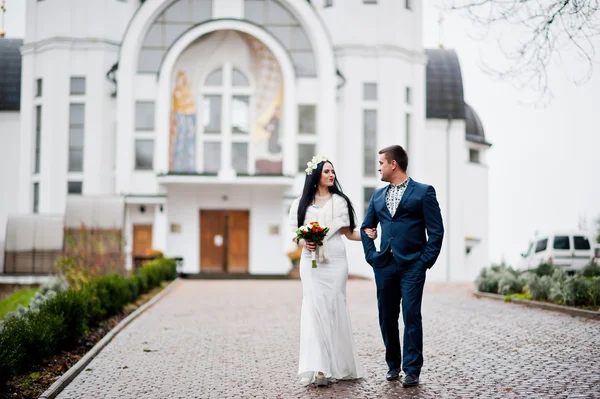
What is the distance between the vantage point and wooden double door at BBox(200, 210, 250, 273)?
36.5 metres

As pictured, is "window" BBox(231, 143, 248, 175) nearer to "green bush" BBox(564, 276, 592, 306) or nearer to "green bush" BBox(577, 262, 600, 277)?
"green bush" BBox(577, 262, 600, 277)

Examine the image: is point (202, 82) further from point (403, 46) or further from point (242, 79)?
point (403, 46)

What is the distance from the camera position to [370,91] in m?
37.8

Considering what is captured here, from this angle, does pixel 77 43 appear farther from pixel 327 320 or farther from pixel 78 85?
pixel 327 320

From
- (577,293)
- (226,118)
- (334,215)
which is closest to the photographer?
(334,215)

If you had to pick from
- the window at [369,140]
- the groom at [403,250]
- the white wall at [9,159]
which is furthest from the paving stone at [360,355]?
the white wall at [9,159]

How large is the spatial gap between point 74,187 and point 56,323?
A: 28.0 meters

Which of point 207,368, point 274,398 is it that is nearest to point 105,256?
point 207,368

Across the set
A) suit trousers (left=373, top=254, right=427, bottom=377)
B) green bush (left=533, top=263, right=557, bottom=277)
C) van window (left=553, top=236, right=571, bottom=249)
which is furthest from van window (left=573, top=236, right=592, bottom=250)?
suit trousers (left=373, top=254, right=427, bottom=377)

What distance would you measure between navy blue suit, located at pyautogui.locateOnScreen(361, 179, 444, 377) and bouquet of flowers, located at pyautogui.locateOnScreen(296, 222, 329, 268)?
0.44m

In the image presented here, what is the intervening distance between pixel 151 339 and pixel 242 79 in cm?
2595

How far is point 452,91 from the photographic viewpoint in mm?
43375

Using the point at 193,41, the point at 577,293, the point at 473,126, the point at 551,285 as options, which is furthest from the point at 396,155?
the point at 473,126

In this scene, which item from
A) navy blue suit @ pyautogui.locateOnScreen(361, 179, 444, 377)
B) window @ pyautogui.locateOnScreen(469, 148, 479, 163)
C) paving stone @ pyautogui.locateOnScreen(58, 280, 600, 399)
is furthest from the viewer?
window @ pyautogui.locateOnScreen(469, 148, 479, 163)
